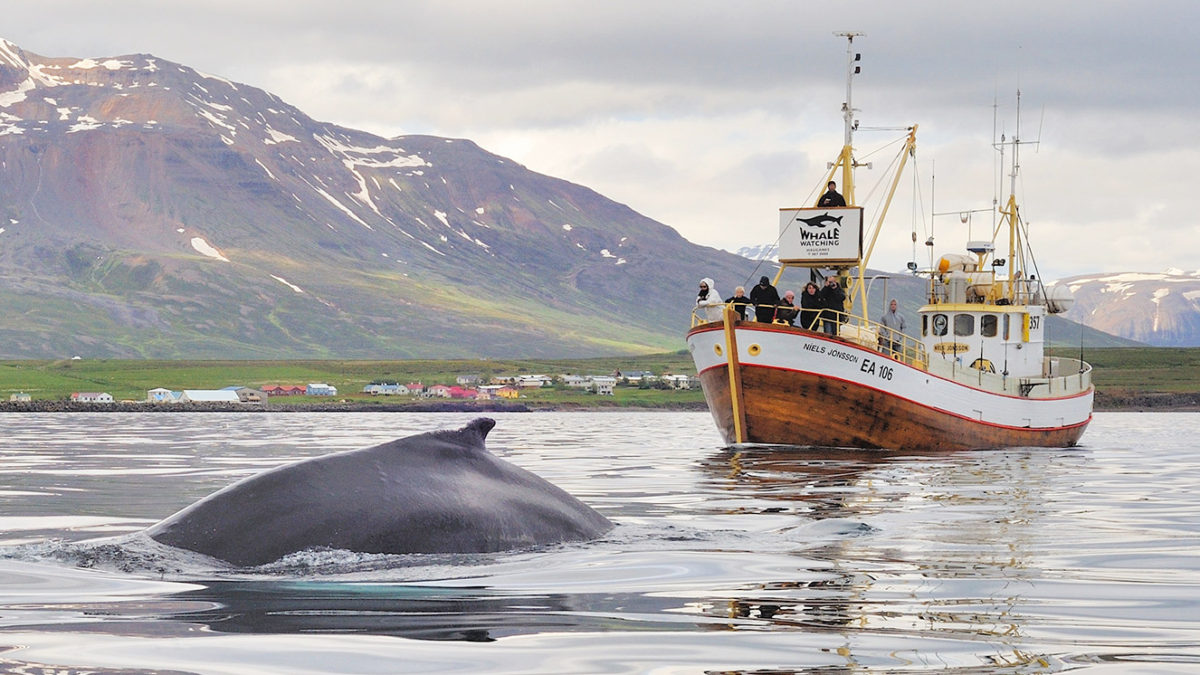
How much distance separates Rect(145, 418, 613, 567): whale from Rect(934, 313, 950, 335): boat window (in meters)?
39.2

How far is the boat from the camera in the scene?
41.7 metres

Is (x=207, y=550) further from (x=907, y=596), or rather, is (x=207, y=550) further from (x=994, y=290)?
(x=994, y=290)

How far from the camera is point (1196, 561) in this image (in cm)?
1309

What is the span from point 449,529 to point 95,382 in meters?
185

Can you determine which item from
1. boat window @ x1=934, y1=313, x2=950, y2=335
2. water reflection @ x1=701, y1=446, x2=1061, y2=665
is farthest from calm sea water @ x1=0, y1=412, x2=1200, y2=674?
boat window @ x1=934, y1=313, x2=950, y2=335

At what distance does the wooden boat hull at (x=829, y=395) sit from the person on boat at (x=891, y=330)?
1.40 m

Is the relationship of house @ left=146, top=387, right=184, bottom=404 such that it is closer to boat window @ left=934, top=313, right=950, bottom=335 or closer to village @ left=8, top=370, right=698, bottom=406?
village @ left=8, top=370, right=698, bottom=406

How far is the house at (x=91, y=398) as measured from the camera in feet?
511

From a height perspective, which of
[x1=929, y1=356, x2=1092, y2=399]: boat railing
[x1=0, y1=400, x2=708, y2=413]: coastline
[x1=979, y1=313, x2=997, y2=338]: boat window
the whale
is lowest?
[x1=0, y1=400, x2=708, y2=413]: coastline

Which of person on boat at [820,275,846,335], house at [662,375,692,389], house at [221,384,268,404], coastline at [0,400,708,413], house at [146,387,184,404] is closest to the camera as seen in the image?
person on boat at [820,275,846,335]

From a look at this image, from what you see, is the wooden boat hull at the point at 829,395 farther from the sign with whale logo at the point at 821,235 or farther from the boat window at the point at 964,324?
the sign with whale logo at the point at 821,235

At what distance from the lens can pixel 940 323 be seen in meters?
49.7

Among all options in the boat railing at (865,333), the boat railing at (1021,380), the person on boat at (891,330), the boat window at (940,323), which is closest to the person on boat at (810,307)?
the boat railing at (865,333)

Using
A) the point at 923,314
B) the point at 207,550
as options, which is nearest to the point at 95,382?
the point at 923,314
